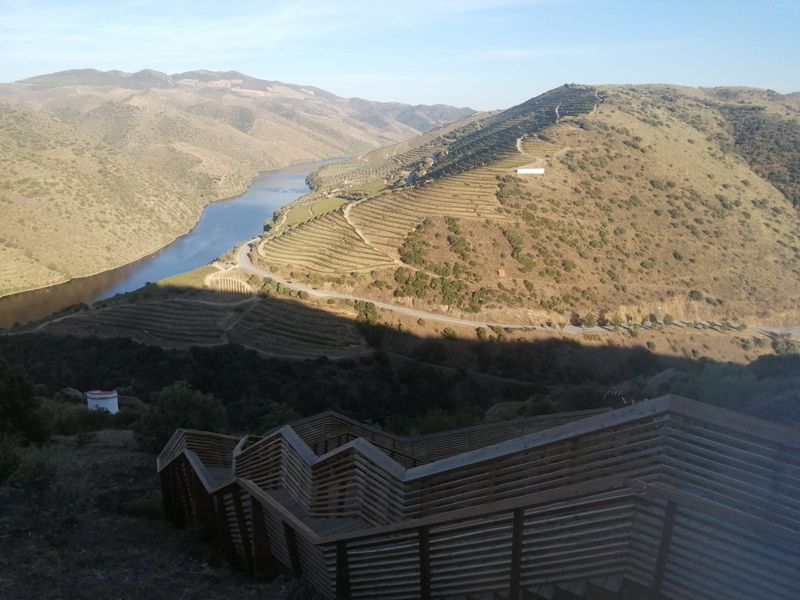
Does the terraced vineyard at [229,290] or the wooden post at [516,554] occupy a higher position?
the wooden post at [516,554]

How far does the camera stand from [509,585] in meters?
3.37

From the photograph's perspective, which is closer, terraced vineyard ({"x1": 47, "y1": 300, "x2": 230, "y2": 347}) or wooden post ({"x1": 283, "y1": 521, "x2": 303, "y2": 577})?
wooden post ({"x1": 283, "y1": 521, "x2": 303, "y2": 577})

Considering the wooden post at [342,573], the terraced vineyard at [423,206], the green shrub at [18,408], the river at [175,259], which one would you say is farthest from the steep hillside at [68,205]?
the wooden post at [342,573]

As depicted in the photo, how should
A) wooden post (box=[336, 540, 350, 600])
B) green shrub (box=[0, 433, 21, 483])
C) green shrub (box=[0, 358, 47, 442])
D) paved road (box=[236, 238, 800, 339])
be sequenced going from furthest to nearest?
paved road (box=[236, 238, 800, 339]), green shrub (box=[0, 358, 47, 442]), green shrub (box=[0, 433, 21, 483]), wooden post (box=[336, 540, 350, 600])

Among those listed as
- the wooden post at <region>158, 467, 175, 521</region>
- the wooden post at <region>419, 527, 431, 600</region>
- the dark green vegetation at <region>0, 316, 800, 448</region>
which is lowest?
the dark green vegetation at <region>0, 316, 800, 448</region>

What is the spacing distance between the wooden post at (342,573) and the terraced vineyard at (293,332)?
83.9 ft

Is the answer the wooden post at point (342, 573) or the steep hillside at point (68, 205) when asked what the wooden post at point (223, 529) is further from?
the steep hillside at point (68, 205)

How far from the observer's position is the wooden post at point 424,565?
353 centimetres

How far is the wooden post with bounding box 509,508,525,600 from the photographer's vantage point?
3182mm

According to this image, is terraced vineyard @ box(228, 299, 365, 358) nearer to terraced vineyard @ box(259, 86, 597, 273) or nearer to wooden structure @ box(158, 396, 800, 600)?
terraced vineyard @ box(259, 86, 597, 273)

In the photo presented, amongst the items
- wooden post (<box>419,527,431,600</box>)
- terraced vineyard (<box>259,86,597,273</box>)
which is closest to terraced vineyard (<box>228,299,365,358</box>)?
terraced vineyard (<box>259,86,597,273</box>)

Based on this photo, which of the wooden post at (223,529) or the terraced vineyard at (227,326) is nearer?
the wooden post at (223,529)

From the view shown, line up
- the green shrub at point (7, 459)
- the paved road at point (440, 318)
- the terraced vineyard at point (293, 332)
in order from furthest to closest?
the paved road at point (440, 318)
the terraced vineyard at point (293, 332)
the green shrub at point (7, 459)

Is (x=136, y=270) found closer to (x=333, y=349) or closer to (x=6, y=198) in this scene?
(x=6, y=198)
